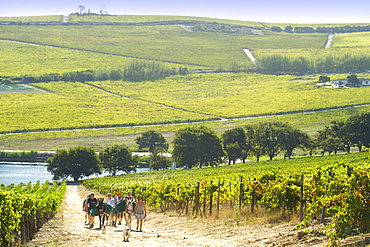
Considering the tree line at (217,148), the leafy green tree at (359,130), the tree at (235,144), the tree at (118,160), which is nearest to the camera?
the leafy green tree at (359,130)

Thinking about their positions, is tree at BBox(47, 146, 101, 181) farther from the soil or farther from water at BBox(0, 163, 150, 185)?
the soil

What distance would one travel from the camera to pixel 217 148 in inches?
4377

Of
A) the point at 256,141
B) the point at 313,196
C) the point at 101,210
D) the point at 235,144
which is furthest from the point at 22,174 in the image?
the point at 313,196

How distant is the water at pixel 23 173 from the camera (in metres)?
108

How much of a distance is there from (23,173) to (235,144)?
1684 inches

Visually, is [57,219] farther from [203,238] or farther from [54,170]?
[54,170]

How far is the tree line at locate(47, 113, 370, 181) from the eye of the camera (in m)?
106

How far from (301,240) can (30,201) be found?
11.3 m

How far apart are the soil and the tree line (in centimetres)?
8001

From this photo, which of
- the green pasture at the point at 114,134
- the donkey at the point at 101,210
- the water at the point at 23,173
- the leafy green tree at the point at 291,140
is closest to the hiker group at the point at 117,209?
the donkey at the point at 101,210

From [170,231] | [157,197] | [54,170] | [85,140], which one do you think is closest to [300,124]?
[85,140]

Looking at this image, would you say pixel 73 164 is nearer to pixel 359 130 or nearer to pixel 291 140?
pixel 291 140

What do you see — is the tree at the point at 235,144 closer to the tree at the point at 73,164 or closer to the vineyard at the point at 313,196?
the tree at the point at 73,164

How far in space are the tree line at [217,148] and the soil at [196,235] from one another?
80013mm
